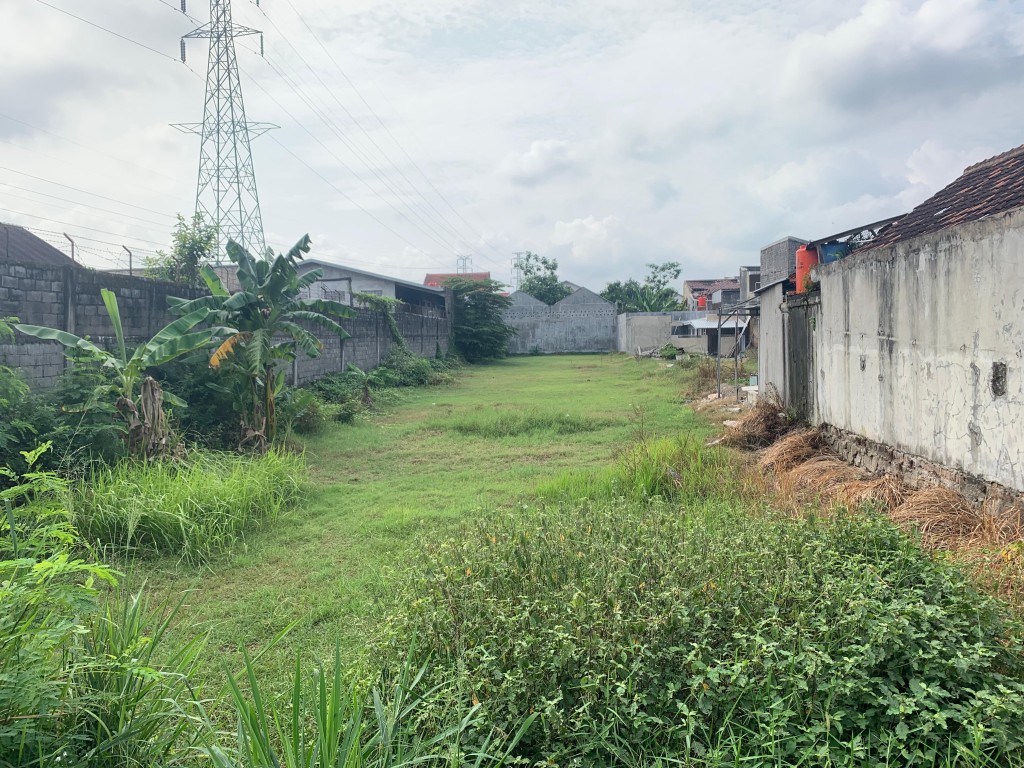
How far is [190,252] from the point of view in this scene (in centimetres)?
1384

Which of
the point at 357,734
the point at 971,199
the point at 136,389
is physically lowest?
the point at 357,734

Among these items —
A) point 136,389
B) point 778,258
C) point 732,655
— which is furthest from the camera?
point 778,258

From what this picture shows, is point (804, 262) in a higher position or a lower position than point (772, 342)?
higher

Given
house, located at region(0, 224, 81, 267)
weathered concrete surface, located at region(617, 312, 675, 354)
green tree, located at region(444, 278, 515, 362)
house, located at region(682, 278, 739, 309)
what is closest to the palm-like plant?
house, located at region(0, 224, 81, 267)

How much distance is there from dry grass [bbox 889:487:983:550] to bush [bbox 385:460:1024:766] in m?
1.03

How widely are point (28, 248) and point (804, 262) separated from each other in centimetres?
1421

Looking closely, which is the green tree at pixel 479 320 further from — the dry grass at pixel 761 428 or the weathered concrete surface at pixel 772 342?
the dry grass at pixel 761 428

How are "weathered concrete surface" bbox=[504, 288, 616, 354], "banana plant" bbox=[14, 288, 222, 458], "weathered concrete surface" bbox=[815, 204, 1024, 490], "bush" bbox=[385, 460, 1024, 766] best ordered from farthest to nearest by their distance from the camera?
"weathered concrete surface" bbox=[504, 288, 616, 354] → "banana plant" bbox=[14, 288, 222, 458] → "weathered concrete surface" bbox=[815, 204, 1024, 490] → "bush" bbox=[385, 460, 1024, 766]

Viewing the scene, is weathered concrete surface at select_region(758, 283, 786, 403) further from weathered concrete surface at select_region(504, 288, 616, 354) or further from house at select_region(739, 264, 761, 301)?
weathered concrete surface at select_region(504, 288, 616, 354)

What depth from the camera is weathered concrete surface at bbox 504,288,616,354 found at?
39.9m

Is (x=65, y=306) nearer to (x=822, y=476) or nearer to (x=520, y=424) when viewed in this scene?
(x=520, y=424)

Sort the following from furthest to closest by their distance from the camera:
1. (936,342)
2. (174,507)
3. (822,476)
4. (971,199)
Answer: (822,476)
(971,199)
(174,507)
(936,342)

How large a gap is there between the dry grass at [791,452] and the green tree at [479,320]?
77.2ft

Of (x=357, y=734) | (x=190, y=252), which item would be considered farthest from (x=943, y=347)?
(x=190, y=252)
